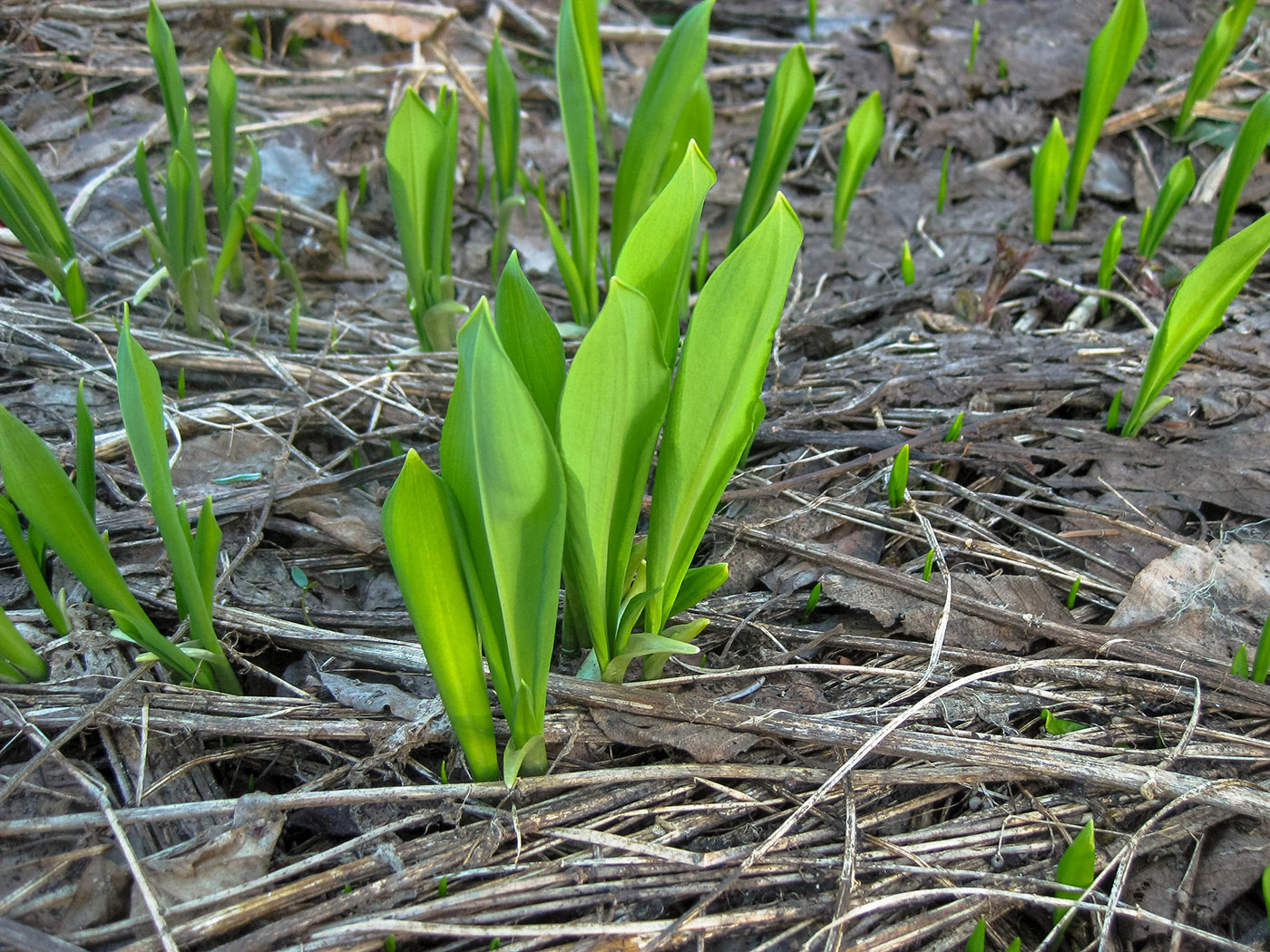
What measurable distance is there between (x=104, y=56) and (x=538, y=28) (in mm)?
1345

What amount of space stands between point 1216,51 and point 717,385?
7.11 ft

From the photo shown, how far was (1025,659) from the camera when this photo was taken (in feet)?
4.24

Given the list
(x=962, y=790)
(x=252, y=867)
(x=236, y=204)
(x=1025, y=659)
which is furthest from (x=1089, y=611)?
(x=236, y=204)

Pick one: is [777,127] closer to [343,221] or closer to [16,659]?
[343,221]

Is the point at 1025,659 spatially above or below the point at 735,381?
below

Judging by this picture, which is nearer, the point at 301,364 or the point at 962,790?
the point at 962,790

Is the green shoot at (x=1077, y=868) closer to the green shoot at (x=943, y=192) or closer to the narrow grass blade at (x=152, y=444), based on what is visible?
the narrow grass blade at (x=152, y=444)

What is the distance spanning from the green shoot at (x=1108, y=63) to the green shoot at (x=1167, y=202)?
0.23 metres

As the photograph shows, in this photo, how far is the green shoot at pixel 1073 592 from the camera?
54.7 inches

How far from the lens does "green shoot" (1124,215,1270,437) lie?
1.46 metres

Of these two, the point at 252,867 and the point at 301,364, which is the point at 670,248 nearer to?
the point at 252,867

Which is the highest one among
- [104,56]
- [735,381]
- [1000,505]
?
[104,56]

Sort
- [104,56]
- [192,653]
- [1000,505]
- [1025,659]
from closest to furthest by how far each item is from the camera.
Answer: [192,653], [1025,659], [1000,505], [104,56]

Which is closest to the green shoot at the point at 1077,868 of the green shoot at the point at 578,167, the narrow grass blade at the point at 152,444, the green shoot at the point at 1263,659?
the green shoot at the point at 1263,659
